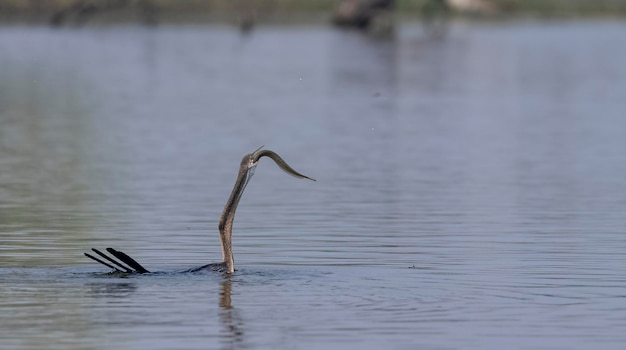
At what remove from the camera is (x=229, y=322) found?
470 inches

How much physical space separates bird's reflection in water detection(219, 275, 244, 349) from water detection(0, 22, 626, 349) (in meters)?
0.03

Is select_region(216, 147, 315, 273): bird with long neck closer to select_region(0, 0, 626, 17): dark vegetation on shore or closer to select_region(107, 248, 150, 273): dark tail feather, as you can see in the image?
select_region(107, 248, 150, 273): dark tail feather

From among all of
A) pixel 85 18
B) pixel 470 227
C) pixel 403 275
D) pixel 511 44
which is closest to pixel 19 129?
pixel 470 227

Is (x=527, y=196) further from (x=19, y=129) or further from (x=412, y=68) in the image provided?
(x=412, y=68)

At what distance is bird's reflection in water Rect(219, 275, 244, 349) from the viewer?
11195 mm

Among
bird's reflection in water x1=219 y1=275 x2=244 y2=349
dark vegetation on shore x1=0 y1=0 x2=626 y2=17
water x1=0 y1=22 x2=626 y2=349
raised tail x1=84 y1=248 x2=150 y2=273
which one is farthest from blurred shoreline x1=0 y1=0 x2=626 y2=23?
bird's reflection in water x1=219 y1=275 x2=244 y2=349

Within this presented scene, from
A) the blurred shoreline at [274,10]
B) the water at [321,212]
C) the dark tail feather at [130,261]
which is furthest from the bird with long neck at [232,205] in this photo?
the blurred shoreline at [274,10]

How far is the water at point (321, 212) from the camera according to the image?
12.0 m

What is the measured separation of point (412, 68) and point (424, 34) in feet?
76.4

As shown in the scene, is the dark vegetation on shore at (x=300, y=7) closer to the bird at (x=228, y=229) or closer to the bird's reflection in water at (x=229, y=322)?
the bird at (x=228, y=229)

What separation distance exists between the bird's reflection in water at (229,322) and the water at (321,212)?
31 millimetres

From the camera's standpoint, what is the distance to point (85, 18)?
8738cm

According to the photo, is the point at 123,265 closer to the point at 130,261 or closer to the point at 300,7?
the point at 130,261

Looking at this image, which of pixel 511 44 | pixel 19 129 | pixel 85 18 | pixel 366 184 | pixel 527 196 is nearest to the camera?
pixel 527 196
